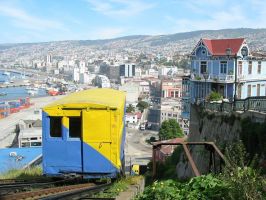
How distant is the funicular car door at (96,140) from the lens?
913cm

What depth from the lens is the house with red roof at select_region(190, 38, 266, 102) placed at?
27.5m

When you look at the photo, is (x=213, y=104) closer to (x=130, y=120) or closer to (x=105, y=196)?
(x=105, y=196)

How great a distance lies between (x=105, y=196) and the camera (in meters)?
7.91

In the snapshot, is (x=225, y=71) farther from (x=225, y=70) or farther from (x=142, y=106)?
(x=142, y=106)

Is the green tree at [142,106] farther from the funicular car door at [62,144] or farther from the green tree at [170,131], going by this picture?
the funicular car door at [62,144]

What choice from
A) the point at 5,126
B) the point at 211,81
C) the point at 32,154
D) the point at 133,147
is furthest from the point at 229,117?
the point at 5,126

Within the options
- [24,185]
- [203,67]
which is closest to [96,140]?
[24,185]

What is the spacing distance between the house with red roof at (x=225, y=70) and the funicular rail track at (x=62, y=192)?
19595 millimetres

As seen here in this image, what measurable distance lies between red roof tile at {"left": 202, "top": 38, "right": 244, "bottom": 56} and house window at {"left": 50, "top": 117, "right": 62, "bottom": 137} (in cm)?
1987

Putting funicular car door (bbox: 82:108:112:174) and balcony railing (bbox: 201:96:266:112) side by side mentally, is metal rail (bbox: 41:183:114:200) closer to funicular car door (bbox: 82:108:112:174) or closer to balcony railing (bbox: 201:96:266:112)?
funicular car door (bbox: 82:108:112:174)

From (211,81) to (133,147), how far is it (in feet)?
183

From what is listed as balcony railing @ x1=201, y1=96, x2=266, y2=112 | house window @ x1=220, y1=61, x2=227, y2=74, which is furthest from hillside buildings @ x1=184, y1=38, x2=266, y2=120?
balcony railing @ x1=201, y1=96, x2=266, y2=112

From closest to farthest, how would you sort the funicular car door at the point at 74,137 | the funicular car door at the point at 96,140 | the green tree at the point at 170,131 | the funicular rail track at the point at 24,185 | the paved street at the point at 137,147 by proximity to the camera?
the funicular rail track at the point at 24,185 < the funicular car door at the point at 96,140 < the funicular car door at the point at 74,137 < the paved street at the point at 137,147 < the green tree at the point at 170,131

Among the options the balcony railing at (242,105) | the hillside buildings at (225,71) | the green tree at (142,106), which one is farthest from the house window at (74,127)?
the green tree at (142,106)
